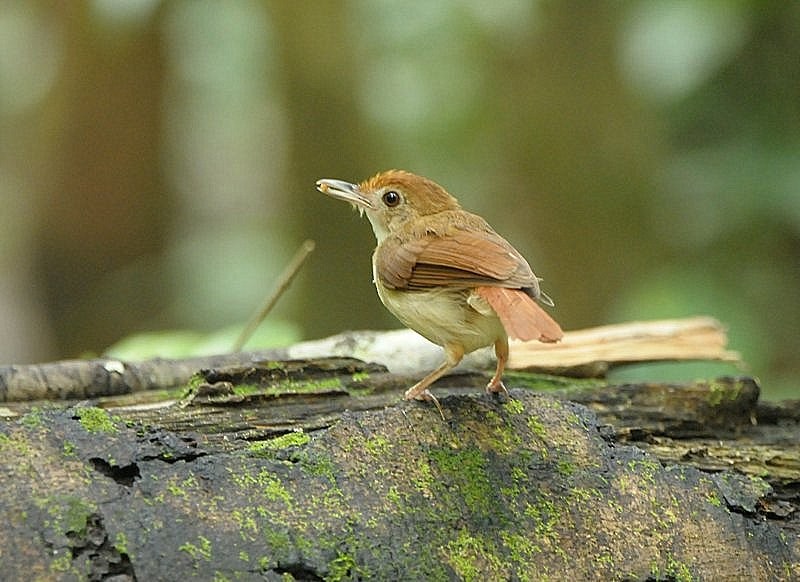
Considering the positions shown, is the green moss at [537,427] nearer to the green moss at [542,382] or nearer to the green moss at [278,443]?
the green moss at [278,443]

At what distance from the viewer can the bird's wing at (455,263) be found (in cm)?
295

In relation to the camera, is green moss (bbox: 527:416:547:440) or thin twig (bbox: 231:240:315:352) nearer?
green moss (bbox: 527:416:547:440)

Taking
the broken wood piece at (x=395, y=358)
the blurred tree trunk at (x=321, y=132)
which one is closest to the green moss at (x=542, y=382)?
the broken wood piece at (x=395, y=358)

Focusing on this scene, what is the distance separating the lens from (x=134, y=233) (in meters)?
8.88

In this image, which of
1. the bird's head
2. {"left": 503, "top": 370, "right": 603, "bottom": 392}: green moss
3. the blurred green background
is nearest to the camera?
the bird's head

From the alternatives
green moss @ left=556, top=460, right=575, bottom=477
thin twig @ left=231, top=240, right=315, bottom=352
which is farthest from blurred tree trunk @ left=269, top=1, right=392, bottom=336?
green moss @ left=556, top=460, right=575, bottom=477

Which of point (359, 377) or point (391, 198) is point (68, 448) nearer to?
point (359, 377)

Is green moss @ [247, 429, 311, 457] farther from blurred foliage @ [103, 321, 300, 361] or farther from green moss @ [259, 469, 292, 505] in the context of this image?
blurred foliage @ [103, 321, 300, 361]

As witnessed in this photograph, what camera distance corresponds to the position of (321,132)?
25.6ft

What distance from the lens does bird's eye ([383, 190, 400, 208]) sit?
12.0 feet

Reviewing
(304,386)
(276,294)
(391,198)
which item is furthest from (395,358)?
(304,386)

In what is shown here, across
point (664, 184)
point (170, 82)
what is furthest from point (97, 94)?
point (664, 184)

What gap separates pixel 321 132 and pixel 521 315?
530 centimetres

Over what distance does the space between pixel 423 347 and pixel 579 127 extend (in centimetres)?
380
